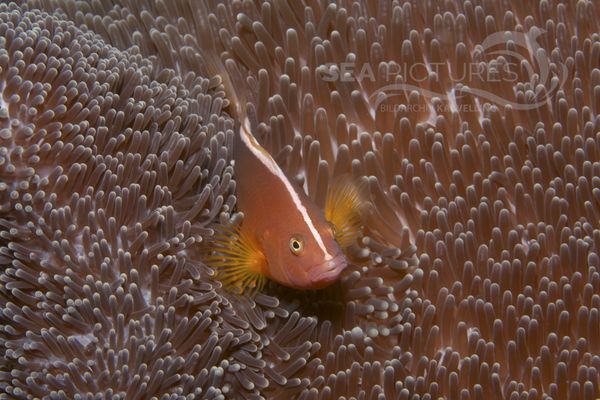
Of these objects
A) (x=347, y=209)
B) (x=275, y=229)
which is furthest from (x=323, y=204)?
(x=275, y=229)

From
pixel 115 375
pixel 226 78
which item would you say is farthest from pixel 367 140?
pixel 115 375

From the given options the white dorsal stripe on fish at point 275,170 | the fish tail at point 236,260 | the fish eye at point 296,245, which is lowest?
Answer: the fish tail at point 236,260

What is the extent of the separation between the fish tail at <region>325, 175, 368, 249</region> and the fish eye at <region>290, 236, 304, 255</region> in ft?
0.66

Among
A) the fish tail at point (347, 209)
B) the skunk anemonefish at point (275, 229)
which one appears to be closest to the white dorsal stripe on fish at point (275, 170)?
the skunk anemonefish at point (275, 229)

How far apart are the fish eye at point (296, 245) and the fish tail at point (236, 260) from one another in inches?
6.9

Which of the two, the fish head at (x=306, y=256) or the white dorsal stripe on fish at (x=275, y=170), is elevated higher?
the white dorsal stripe on fish at (x=275, y=170)

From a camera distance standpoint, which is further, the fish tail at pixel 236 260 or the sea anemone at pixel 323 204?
the fish tail at pixel 236 260

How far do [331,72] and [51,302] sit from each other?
112 centimetres

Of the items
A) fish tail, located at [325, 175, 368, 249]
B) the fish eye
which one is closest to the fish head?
the fish eye

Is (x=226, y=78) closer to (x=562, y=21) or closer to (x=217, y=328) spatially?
(x=217, y=328)

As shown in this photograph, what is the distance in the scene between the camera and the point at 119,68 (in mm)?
1936

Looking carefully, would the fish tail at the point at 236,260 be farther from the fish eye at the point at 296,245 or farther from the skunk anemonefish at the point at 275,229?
the fish eye at the point at 296,245

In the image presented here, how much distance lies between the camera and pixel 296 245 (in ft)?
5.20

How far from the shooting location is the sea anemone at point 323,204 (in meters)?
1.64
